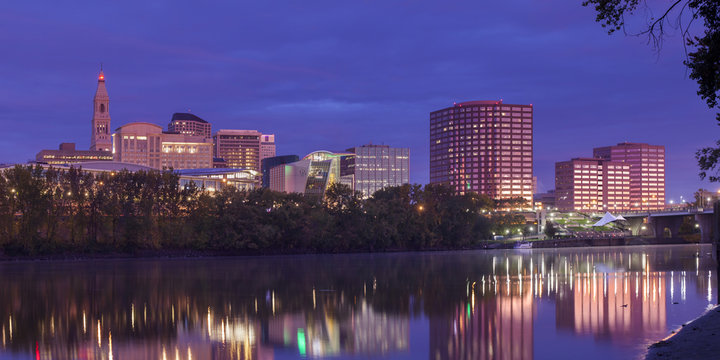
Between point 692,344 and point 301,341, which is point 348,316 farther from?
point 692,344

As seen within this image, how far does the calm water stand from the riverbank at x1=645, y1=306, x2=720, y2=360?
85 centimetres

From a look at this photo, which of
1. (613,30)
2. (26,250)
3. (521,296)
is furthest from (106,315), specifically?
(26,250)

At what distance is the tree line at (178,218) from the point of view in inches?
3863

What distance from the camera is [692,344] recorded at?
2408cm

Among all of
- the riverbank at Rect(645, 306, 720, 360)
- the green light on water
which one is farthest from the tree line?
the riverbank at Rect(645, 306, 720, 360)

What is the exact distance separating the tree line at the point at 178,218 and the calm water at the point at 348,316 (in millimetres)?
42385

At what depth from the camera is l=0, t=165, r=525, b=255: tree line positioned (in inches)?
3863

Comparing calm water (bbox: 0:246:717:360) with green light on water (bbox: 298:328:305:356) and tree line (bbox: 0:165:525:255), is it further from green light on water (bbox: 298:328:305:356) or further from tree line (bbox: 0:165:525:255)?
A: tree line (bbox: 0:165:525:255)

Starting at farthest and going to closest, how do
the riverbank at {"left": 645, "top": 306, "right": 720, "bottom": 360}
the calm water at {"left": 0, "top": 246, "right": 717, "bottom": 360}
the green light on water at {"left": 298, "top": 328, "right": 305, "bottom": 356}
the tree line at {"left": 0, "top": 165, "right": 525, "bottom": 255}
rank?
the tree line at {"left": 0, "top": 165, "right": 525, "bottom": 255}, the calm water at {"left": 0, "top": 246, "right": 717, "bottom": 360}, the green light on water at {"left": 298, "top": 328, "right": 305, "bottom": 356}, the riverbank at {"left": 645, "top": 306, "right": 720, "bottom": 360}

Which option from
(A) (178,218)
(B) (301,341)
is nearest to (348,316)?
(B) (301,341)

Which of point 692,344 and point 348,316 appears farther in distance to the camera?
point 348,316

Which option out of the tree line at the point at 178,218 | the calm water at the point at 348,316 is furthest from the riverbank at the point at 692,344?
the tree line at the point at 178,218

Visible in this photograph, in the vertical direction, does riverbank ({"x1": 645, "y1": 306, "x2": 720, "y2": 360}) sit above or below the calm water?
above

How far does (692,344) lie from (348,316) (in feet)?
52.9
